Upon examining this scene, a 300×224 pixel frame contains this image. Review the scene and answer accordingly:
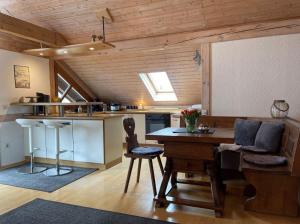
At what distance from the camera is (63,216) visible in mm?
2586

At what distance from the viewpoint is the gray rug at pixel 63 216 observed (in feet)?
8.11

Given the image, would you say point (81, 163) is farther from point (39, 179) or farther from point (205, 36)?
point (205, 36)

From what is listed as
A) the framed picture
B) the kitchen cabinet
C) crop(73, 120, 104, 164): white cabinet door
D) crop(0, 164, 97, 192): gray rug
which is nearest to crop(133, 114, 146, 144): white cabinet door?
the kitchen cabinet

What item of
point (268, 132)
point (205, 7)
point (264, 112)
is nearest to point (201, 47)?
point (205, 7)

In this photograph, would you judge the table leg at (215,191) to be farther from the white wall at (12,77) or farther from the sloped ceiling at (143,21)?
the white wall at (12,77)

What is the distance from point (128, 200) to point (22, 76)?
3.34 meters

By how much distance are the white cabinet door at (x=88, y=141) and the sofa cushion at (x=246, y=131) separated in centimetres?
219

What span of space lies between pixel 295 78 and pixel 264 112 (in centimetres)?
65

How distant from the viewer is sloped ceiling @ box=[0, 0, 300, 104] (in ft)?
12.1

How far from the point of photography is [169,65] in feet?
16.8

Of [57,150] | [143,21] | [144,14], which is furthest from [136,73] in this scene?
[57,150]

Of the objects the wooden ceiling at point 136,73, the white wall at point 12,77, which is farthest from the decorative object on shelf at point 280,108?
the white wall at point 12,77

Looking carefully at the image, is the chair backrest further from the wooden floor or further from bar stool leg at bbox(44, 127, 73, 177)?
bar stool leg at bbox(44, 127, 73, 177)

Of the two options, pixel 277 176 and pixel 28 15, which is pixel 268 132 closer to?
pixel 277 176
